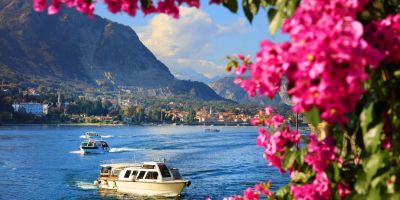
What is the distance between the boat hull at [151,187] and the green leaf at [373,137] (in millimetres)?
34701

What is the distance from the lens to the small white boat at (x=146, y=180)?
36.7 meters

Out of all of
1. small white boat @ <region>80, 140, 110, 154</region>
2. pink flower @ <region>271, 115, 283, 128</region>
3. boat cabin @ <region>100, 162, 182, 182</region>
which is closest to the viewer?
pink flower @ <region>271, 115, 283, 128</region>

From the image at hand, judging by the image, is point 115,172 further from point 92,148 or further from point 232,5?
point 232,5

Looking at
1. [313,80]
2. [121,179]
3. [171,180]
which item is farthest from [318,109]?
[121,179]

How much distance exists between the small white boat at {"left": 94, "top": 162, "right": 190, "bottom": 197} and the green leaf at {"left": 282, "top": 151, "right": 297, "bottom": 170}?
33871 mm

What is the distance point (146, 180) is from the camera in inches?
1485

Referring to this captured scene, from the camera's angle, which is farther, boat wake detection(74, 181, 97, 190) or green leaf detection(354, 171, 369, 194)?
boat wake detection(74, 181, 97, 190)

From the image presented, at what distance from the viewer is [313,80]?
2.03 meters

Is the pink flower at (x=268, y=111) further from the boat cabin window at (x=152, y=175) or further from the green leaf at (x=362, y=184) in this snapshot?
the boat cabin window at (x=152, y=175)

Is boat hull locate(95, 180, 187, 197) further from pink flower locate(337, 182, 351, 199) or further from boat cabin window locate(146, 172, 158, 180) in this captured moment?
pink flower locate(337, 182, 351, 199)

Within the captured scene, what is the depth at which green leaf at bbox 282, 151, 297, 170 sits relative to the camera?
9.56ft

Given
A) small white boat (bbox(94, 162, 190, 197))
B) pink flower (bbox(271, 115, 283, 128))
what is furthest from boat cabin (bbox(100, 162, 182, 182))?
pink flower (bbox(271, 115, 283, 128))

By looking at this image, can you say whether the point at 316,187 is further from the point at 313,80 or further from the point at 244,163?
the point at 244,163

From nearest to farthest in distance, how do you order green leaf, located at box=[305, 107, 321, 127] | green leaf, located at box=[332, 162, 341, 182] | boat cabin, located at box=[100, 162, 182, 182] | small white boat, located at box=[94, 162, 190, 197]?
green leaf, located at box=[305, 107, 321, 127] → green leaf, located at box=[332, 162, 341, 182] → small white boat, located at box=[94, 162, 190, 197] → boat cabin, located at box=[100, 162, 182, 182]
